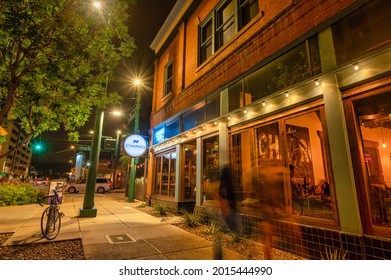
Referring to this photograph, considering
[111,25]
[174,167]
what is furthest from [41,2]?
[174,167]

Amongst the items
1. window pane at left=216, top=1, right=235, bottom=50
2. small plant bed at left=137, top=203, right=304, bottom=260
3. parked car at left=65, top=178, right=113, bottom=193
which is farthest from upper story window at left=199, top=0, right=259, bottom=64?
parked car at left=65, top=178, right=113, bottom=193

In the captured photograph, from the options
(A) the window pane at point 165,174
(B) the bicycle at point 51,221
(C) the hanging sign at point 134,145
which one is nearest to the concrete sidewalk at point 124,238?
(B) the bicycle at point 51,221

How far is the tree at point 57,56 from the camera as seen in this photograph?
5.45 m

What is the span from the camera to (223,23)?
9.11m

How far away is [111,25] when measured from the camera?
7109 millimetres

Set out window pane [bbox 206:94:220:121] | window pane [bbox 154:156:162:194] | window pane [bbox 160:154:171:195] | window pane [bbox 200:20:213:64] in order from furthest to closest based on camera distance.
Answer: window pane [bbox 154:156:162:194]
window pane [bbox 160:154:171:195]
window pane [bbox 200:20:213:64]
window pane [bbox 206:94:220:121]

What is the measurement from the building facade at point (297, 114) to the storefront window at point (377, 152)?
0.03 m

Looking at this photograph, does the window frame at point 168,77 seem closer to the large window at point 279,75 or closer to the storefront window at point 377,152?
the large window at point 279,75

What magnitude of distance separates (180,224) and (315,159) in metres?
4.92

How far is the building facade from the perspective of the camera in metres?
4.04

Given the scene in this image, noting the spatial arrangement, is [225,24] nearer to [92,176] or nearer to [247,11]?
[247,11]

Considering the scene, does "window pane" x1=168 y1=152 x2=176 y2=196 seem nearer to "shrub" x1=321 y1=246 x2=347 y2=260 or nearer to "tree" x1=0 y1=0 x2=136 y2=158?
"tree" x1=0 y1=0 x2=136 y2=158

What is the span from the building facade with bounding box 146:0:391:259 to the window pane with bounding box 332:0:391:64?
0.02m

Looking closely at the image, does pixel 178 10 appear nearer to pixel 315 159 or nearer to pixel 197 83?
pixel 197 83
